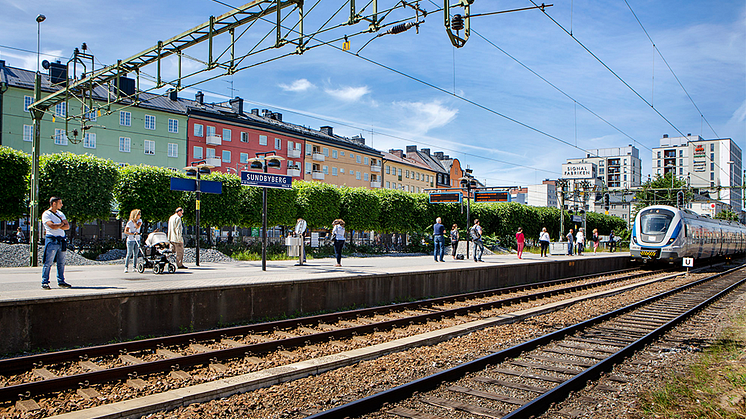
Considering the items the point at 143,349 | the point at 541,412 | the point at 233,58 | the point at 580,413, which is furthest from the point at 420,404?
the point at 233,58

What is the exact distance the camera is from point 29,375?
6.90 m

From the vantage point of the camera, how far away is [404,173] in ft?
298

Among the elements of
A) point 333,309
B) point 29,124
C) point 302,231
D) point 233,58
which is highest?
point 29,124

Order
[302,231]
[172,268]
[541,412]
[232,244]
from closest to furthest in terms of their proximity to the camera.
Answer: [541,412] → [172,268] → [302,231] → [232,244]

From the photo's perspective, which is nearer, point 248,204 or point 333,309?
point 333,309

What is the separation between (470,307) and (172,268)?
29.0 feet

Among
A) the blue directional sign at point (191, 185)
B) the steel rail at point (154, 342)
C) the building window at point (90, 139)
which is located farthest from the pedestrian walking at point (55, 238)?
the building window at point (90, 139)

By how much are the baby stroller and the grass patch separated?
12644mm

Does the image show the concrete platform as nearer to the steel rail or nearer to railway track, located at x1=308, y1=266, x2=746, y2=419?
the steel rail

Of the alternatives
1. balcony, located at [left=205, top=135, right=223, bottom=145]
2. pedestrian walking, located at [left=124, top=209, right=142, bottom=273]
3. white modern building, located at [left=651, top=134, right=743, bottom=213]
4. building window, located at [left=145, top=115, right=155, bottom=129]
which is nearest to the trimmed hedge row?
pedestrian walking, located at [left=124, top=209, right=142, bottom=273]

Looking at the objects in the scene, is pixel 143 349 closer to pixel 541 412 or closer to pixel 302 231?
pixel 541 412

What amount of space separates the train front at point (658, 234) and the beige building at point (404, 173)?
53.8 metres

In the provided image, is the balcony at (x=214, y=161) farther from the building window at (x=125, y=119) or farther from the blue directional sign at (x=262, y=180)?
the blue directional sign at (x=262, y=180)

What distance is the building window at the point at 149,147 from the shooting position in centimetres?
5581
